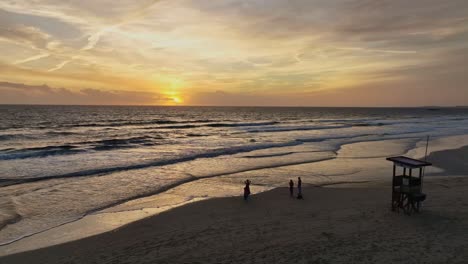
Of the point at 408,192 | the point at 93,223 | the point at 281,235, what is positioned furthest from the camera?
the point at 408,192

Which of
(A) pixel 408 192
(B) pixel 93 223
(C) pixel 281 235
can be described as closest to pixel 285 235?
(C) pixel 281 235

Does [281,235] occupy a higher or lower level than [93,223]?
higher

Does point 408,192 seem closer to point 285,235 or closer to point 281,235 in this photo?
point 285,235

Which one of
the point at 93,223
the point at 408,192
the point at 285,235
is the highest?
the point at 408,192

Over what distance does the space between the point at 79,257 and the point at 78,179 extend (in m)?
11.5

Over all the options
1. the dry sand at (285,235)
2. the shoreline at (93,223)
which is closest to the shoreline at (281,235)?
the dry sand at (285,235)

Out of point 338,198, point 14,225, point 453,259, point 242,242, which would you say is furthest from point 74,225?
point 453,259

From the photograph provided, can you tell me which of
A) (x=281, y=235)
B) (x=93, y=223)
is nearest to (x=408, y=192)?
(x=281, y=235)

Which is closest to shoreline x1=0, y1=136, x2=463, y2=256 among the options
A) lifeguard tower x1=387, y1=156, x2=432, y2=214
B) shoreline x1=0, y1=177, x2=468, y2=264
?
shoreline x1=0, y1=177, x2=468, y2=264

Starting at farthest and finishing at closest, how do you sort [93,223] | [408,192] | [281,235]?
[408,192], [93,223], [281,235]

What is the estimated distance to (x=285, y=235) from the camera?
1109cm

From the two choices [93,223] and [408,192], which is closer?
[93,223]

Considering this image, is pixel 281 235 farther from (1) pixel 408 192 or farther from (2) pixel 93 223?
(2) pixel 93 223

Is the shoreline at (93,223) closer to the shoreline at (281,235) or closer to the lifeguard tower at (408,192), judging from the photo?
the shoreline at (281,235)
